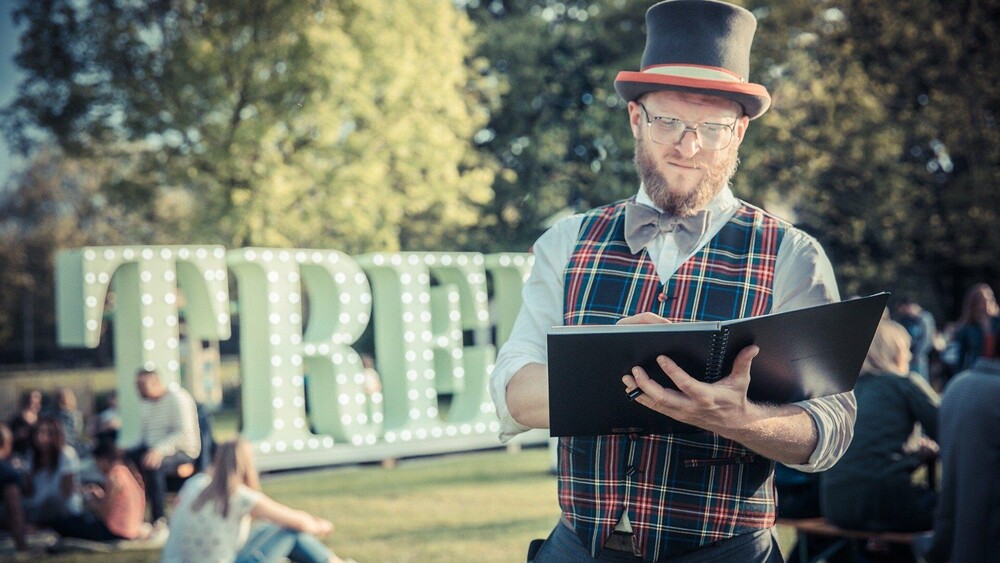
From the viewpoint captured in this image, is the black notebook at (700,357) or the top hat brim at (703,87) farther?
the top hat brim at (703,87)

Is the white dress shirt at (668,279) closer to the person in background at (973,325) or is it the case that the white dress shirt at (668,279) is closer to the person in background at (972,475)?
the person in background at (972,475)

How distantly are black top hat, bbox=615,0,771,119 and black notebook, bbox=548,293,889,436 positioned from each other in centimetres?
52

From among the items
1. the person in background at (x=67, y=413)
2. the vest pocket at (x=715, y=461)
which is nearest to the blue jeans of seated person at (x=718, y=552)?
the vest pocket at (x=715, y=461)

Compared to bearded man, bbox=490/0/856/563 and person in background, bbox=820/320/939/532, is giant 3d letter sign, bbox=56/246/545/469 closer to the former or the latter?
person in background, bbox=820/320/939/532

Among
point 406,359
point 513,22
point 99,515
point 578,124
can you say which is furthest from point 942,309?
point 99,515

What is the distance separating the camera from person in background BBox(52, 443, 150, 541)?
7719mm

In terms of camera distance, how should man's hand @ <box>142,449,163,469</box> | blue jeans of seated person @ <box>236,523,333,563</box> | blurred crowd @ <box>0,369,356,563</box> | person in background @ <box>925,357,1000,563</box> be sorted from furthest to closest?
man's hand @ <box>142,449,163,469</box> < blurred crowd @ <box>0,369,356,563</box> < blue jeans of seated person @ <box>236,523,333,563</box> < person in background @ <box>925,357,1000,563</box>

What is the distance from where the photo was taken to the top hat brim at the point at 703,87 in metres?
2.02

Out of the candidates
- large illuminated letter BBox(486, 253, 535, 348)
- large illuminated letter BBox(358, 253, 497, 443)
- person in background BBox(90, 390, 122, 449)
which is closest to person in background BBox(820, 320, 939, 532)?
large illuminated letter BBox(358, 253, 497, 443)

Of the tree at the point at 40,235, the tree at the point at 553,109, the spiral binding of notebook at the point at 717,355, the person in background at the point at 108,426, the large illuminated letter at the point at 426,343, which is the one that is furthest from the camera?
the tree at the point at 40,235

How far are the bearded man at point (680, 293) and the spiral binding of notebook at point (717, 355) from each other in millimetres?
128

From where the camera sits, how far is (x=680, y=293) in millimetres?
2020

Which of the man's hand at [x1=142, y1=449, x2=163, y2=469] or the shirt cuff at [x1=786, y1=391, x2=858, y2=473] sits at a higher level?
the shirt cuff at [x1=786, y1=391, x2=858, y2=473]

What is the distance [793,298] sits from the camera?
2.00 m
